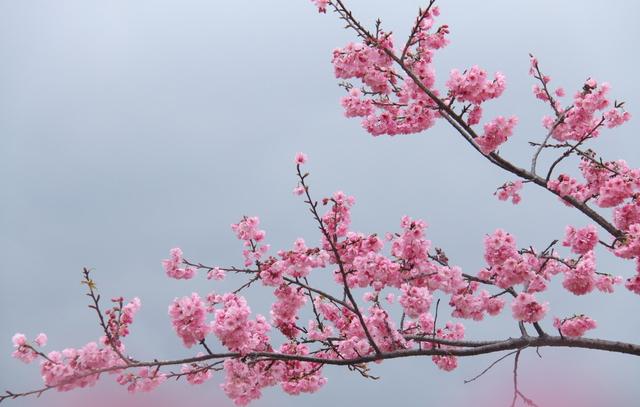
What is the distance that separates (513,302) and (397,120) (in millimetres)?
3338

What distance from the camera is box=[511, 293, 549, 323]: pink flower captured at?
6.60m

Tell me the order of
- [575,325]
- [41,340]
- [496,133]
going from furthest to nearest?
[496,133]
[575,325]
[41,340]

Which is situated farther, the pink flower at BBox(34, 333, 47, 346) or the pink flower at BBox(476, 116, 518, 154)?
the pink flower at BBox(476, 116, 518, 154)

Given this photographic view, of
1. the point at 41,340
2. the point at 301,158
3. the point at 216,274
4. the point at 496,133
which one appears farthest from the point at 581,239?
the point at 41,340

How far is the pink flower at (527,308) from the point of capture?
660cm

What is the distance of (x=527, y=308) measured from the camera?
6.64m

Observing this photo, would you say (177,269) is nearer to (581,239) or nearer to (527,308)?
(527,308)

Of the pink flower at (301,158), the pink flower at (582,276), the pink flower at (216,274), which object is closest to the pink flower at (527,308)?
the pink flower at (582,276)

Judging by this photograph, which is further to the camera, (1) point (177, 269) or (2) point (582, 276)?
(1) point (177, 269)

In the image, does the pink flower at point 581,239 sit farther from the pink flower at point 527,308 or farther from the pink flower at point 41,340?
the pink flower at point 41,340

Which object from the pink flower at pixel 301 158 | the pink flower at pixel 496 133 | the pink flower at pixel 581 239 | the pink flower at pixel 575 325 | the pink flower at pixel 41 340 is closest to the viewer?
the pink flower at pixel 41 340

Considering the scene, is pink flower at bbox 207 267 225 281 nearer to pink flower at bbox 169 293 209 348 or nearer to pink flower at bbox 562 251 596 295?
pink flower at bbox 169 293 209 348

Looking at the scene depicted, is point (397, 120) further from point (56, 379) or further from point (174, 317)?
point (56, 379)

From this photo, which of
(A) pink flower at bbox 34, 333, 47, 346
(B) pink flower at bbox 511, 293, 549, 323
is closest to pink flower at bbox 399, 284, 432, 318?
(B) pink flower at bbox 511, 293, 549, 323
